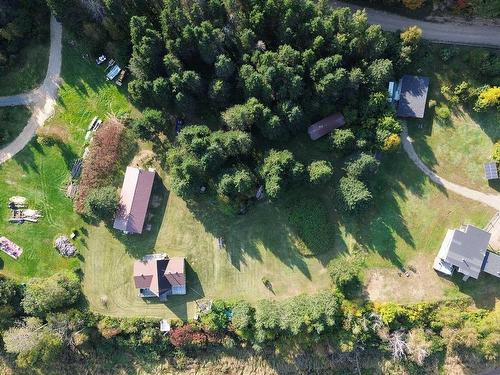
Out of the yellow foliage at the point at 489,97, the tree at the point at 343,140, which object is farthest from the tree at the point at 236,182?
the yellow foliage at the point at 489,97

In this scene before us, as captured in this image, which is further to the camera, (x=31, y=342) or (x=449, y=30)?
(x=31, y=342)

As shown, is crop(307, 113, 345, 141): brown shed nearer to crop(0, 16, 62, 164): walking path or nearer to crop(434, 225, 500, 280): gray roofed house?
crop(434, 225, 500, 280): gray roofed house

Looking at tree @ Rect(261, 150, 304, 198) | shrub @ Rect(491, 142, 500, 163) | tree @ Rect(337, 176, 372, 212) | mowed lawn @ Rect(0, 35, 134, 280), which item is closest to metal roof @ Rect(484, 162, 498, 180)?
shrub @ Rect(491, 142, 500, 163)

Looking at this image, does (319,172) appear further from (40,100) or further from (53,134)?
(40,100)

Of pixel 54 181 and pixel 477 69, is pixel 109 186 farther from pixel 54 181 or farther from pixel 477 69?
pixel 477 69

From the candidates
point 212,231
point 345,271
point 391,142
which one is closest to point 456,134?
point 391,142

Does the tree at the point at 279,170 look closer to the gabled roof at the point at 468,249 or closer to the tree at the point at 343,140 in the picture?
the tree at the point at 343,140

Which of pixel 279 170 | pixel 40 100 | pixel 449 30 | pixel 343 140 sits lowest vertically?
pixel 343 140

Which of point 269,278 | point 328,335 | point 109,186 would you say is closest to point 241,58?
point 109,186
